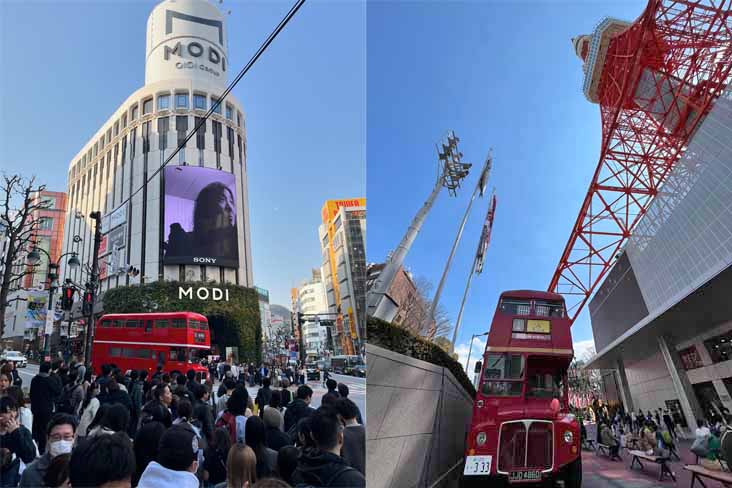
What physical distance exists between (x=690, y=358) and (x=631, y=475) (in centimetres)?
578

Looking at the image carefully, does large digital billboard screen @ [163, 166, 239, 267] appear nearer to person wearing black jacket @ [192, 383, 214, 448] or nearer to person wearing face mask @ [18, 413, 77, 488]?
person wearing black jacket @ [192, 383, 214, 448]

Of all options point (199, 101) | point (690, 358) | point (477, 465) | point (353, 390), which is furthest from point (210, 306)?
point (690, 358)

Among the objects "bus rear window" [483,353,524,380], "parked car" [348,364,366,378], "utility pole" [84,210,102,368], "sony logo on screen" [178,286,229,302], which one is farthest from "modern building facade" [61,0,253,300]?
"bus rear window" [483,353,524,380]

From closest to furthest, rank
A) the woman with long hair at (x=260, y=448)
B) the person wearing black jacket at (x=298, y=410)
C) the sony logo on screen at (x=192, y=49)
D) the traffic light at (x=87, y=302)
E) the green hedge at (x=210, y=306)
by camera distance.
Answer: the woman with long hair at (x=260, y=448) < the person wearing black jacket at (x=298, y=410) < the traffic light at (x=87, y=302) < the green hedge at (x=210, y=306) < the sony logo on screen at (x=192, y=49)

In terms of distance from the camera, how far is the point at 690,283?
474 inches

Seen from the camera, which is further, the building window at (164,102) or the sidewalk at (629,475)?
the building window at (164,102)

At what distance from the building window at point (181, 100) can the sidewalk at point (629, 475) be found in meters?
16.0

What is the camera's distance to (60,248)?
1331 cm

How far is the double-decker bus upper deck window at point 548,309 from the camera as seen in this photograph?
28.8 feet

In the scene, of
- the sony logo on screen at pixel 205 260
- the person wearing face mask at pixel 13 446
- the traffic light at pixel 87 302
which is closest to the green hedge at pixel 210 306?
the sony logo on screen at pixel 205 260

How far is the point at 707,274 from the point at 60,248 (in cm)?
1697

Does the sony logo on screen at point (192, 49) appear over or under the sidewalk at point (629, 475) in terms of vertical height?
over

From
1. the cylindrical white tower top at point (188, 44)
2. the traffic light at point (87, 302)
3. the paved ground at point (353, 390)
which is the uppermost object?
the cylindrical white tower top at point (188, 44)

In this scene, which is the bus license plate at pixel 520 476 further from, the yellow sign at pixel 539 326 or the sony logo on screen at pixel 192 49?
the sony logo on screen at pixel 192 49
